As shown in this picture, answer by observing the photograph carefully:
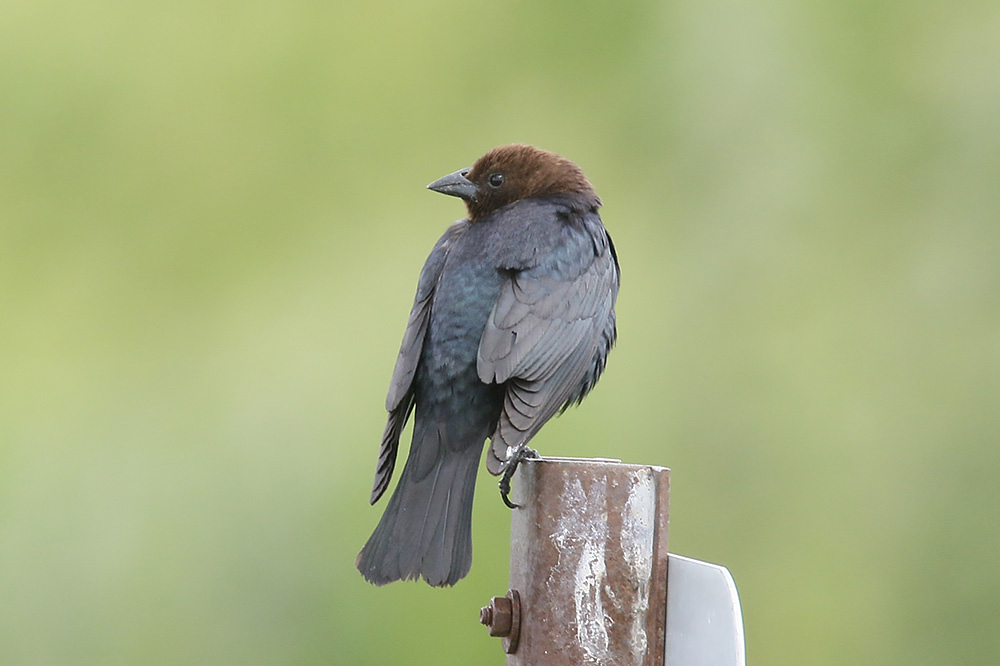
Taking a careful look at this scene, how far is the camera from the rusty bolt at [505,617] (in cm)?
202

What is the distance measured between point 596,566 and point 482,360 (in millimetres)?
844

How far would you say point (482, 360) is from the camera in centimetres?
263

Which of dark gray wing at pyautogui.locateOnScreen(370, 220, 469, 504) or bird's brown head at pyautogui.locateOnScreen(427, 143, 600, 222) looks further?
bird's brown head at pyautogui.locateOnScreen(427, 143, 600, 222)

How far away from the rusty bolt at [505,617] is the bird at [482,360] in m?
0.33

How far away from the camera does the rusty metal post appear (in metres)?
1.84

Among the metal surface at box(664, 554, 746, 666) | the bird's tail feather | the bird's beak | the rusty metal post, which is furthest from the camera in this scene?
the bird's beak

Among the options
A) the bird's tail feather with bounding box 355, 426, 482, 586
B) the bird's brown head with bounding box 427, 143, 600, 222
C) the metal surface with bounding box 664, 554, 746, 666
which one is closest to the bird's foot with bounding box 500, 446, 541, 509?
the bird's tail feather with bounding box 355, 426, 482, 586

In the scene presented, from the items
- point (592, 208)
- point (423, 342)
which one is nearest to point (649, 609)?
point (423, 342)

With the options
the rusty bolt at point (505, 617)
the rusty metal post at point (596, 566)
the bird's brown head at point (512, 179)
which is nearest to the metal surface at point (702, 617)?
the rusty metal post at point (596, 566)

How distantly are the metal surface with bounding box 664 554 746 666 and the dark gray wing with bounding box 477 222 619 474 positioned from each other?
0.67m

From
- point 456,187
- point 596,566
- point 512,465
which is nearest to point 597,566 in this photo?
point 596,566

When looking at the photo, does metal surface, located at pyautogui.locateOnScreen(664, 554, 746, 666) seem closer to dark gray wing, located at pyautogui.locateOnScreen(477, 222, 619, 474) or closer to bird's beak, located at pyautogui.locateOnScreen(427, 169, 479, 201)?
dark gray wing, located at pyautogui.locateOnScreen(477, 222, 619, 474)

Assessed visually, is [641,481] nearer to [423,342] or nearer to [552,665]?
[552,665]

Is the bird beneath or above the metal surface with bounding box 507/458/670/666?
above
